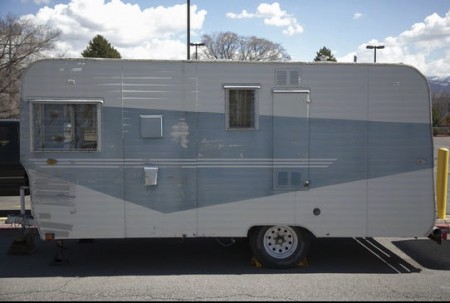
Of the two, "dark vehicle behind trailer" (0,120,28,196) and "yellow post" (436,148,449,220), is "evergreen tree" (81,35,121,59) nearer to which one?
"dark vehicle behind trailer" (0,120,28,196)

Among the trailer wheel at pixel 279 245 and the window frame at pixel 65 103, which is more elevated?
the window frame at pixel 65 103

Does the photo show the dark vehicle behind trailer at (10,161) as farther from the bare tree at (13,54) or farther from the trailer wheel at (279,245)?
the bare tree at (13,54)

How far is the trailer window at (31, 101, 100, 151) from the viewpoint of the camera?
6281 millimetres

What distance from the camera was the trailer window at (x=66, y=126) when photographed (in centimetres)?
628

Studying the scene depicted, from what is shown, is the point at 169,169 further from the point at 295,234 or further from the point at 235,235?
the point at 295,234

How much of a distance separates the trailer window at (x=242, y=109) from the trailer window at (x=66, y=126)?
6.02ft

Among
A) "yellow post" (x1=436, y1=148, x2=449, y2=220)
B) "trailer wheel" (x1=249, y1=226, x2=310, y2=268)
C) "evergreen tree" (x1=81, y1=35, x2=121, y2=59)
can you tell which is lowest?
"trailer wheel" (x1=249, y1=226, x2=310, y2=268)

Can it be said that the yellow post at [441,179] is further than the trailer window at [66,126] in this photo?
Yes

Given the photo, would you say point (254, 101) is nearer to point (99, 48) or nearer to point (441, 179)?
point (441, 179)

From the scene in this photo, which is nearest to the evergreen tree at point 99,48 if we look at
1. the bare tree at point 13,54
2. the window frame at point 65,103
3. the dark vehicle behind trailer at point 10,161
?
the bare tree at point 13,54

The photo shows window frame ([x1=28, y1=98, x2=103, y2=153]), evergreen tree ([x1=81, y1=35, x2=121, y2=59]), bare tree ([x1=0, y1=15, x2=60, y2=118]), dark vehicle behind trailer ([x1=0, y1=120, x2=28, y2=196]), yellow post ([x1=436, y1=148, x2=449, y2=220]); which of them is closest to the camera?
window frame ([x1=28, y1=98, x2=103, y2=153])

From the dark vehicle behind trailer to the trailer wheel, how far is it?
5.89 meters

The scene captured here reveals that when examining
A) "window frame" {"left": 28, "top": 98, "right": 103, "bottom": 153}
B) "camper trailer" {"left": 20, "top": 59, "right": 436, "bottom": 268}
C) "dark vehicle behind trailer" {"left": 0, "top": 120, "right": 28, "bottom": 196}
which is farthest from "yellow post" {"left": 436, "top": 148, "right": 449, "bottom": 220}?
"dark vehicle behind trailer" {"left": 0, "top": 120, "right": 28, "bottom": 196}

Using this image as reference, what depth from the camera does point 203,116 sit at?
20.9 feet
